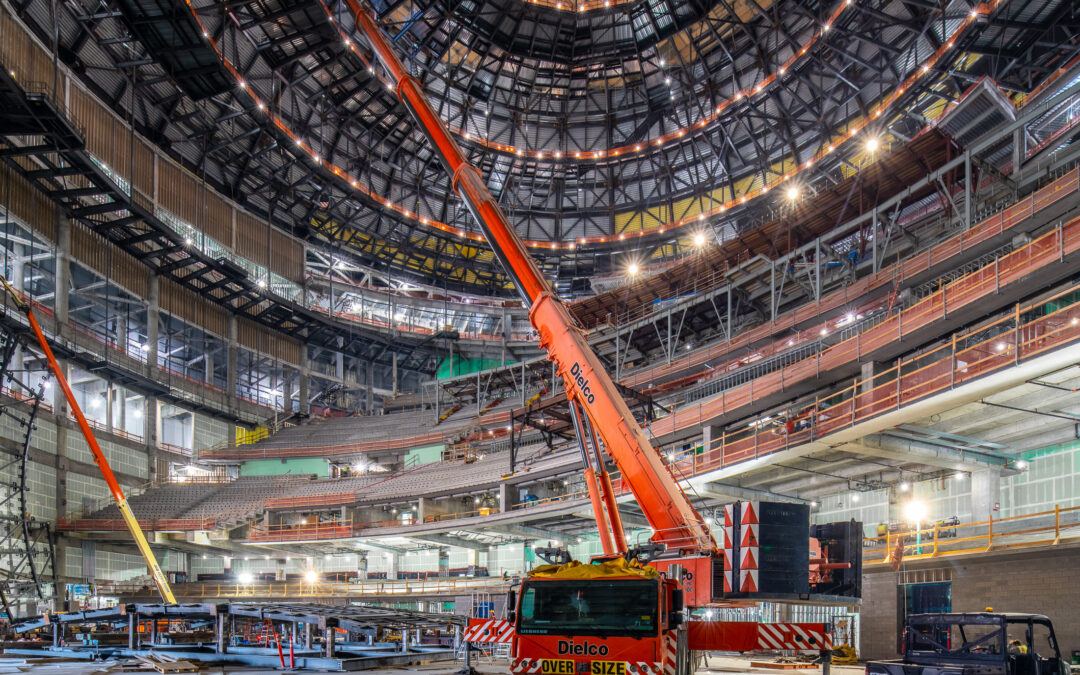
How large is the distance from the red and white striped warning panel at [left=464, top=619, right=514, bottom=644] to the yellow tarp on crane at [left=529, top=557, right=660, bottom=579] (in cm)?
111

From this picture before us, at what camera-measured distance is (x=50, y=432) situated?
4906cm

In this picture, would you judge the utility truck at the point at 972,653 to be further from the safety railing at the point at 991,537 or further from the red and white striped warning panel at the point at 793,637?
the safety railing at the point at 991,537

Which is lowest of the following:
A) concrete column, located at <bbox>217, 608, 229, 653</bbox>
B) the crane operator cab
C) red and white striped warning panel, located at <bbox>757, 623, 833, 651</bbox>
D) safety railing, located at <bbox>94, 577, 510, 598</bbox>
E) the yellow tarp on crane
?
safety railing, located at <bbox>94, 577, 510, 598</bbox>

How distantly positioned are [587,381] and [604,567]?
6.86m

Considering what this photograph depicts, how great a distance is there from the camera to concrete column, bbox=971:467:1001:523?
27.5m

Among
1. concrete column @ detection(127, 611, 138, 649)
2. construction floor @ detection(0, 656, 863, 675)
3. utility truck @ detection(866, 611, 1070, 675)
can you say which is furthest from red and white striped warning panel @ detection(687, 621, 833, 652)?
concrete column @ detection(127, 611, 138, 649)

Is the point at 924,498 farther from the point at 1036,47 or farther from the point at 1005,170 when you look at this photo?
the point at 1036,47

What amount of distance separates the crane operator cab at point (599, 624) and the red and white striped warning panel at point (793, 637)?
1578mm

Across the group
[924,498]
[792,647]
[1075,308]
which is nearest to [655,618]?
[792,647]

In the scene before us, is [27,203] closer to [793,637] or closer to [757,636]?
[757,636]

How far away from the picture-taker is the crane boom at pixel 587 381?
17609 millimetres

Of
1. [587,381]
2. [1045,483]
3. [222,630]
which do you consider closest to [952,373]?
[1045,483]

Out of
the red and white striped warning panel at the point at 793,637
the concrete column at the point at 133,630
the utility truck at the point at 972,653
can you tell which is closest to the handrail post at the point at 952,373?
the utility truck at the point at 972,653

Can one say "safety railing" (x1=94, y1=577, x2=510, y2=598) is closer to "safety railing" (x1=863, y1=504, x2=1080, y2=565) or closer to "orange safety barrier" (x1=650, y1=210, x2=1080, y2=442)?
"orange safety barrier" (x1=650, y1=210, x2=1080, y2=442)
